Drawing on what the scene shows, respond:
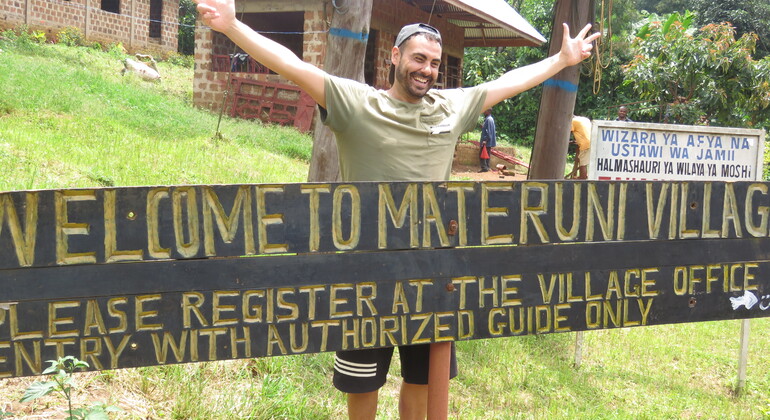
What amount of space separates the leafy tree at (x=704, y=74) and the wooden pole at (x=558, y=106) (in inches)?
319

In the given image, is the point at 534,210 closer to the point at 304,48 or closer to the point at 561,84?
the point at 561,84

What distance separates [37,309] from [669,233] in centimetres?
202

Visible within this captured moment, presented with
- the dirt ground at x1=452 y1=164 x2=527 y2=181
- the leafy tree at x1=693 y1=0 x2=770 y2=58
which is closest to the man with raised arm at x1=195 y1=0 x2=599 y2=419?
the dirt ground at x1=452 y1=164 x2=527 y2=181

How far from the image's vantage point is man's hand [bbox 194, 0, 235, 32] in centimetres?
228

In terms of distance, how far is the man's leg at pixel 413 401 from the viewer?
2.73 metres

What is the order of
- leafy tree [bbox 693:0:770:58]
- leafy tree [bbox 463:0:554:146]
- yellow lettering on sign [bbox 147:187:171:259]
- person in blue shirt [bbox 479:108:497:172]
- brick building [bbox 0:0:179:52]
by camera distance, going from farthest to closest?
leafy tree [bbox 693:0:770:58]
leafy tree [bbox 463:0:554:146]
brick building [bbox 0:0:179:52]
person in blue shirt [bbox 479:108:497:172]
yellow lettering on sign [bbox 147:187:171:259]

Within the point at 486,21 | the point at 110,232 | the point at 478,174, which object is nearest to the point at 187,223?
the point at 110,232

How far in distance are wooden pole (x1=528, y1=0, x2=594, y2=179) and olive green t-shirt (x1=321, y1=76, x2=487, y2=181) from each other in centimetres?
260

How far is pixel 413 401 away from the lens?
274 centimetres

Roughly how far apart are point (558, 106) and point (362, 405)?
3123 millimetres

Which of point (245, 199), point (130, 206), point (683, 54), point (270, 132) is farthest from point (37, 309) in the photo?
point (683, 54)

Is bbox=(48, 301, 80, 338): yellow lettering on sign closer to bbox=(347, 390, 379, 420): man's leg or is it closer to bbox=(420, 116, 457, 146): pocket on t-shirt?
bbox=(347, 390, 379, 420): man's leg

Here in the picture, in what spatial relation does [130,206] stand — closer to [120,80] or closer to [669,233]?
[669,233]

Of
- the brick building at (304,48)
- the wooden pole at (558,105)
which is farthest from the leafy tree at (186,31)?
the wooden pole at (558,105)
